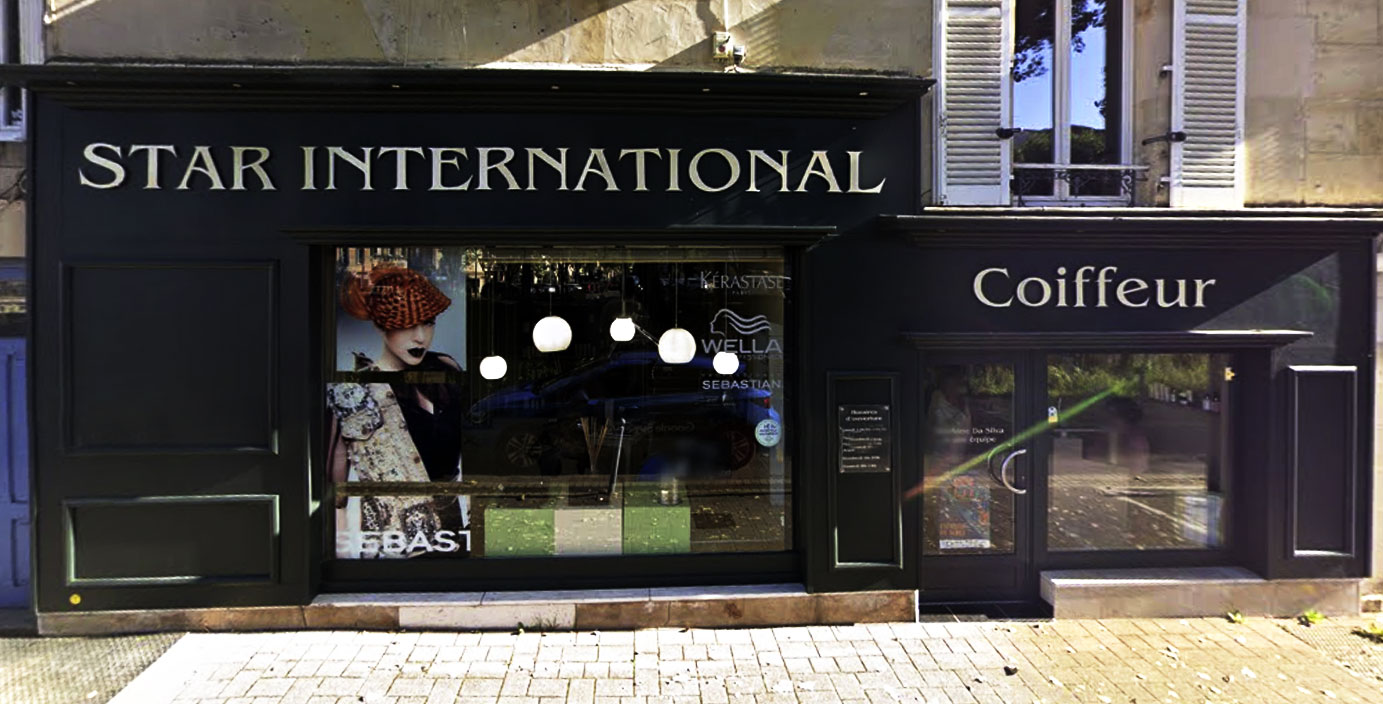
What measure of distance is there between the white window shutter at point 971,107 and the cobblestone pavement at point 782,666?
3.03 metres

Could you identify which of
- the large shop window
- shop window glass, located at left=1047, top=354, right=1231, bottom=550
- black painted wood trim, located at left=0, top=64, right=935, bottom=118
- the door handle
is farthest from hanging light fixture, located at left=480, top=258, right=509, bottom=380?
shop window glass, located at left=1047, top=354, right=1231, bottom=550

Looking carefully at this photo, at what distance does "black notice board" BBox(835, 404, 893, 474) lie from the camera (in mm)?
5184

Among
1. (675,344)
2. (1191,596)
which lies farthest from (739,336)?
(1191,596)

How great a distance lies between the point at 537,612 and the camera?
5.12 metres

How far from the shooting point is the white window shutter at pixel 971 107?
5301mm

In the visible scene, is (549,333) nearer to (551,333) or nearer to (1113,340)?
(551,333)

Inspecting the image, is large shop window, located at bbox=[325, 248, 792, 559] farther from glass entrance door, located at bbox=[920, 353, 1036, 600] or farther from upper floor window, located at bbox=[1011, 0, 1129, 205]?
upper floor window, located at bbox=[1011, 0, 1129, 205]

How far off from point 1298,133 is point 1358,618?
11.5ft

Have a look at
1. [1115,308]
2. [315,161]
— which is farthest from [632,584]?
[1115,308]

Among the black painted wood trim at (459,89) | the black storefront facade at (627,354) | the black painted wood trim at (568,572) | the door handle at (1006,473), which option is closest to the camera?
the black painted wood trim at (459,89)

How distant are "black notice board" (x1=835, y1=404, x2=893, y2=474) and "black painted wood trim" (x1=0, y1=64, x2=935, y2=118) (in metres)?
2.04

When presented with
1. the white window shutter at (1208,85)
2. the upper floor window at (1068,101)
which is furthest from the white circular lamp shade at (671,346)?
the white window shutter at (1208,85)

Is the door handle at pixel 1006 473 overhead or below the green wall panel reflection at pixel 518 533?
overhead

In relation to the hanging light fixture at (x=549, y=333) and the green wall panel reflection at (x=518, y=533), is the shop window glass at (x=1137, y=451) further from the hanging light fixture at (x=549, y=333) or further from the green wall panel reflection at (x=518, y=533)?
the green wall panel reflection at (x=518, y=533)
